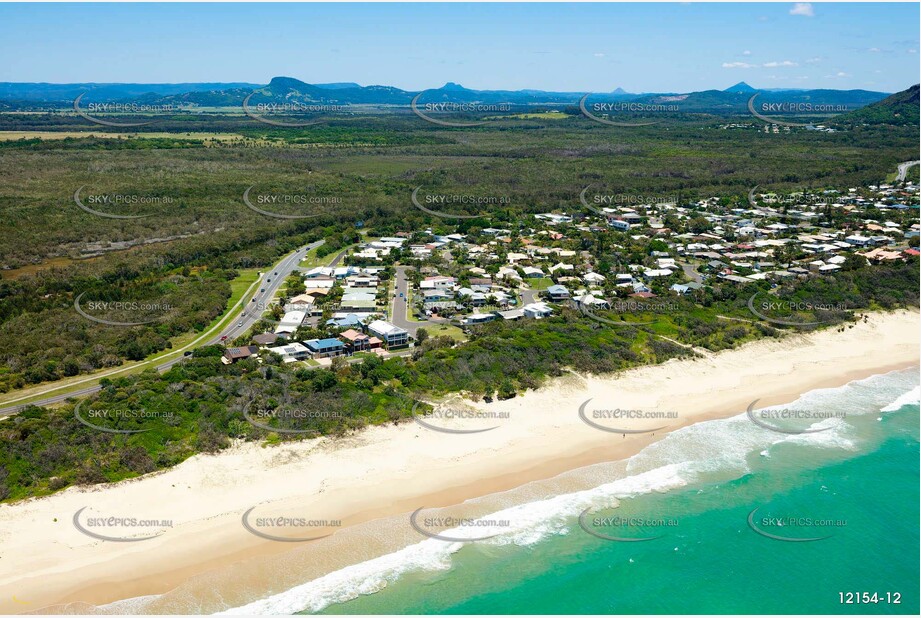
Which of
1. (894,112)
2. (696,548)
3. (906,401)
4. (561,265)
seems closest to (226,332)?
(561,265)

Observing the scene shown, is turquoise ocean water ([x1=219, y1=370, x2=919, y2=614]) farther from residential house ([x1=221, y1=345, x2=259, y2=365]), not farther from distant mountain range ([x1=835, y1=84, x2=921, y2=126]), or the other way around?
distant mountain range ([x1=835, y1=84, x2=921, y2=126])

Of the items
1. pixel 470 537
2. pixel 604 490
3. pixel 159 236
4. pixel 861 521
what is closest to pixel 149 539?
pixel 470 537

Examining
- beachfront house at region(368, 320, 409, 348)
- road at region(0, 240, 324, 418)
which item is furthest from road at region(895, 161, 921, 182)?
beachfront house at region(368, 320, 409, 348)

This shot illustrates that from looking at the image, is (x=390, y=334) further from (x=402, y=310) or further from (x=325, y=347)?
(x=402, y=310)

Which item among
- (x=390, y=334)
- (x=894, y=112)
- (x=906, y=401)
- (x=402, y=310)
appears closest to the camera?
(x=906, y=401)

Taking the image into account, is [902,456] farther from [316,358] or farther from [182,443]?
[182,443]

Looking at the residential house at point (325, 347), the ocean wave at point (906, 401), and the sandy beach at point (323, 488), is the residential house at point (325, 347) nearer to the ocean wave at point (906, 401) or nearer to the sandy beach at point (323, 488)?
the sandy beach at point (323, 488)
